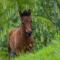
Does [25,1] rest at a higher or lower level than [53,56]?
higher

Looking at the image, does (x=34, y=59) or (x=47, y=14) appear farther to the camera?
(x=47, y=14)

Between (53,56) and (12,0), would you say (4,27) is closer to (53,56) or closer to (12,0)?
(12,0)

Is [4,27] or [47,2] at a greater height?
[47,2]

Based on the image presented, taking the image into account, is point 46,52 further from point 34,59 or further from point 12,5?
point 12,5

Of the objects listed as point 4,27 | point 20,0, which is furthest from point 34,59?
point 4,27

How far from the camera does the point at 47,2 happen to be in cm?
150

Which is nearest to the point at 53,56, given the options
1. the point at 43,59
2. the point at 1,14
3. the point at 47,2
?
the point at 43,59

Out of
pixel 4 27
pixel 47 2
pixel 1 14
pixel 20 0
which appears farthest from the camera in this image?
pixel 47 2

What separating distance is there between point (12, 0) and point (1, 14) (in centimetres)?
9

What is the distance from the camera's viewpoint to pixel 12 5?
3.37 ft

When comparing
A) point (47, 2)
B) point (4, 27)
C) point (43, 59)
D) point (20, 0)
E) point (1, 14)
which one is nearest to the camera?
point (43, 59)

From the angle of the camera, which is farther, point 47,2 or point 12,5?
point 47,2

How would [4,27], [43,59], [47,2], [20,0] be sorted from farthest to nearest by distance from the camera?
[47,2], [4,27], [20,0], [43,59]

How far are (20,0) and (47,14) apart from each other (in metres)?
0.60
